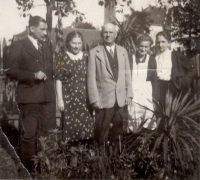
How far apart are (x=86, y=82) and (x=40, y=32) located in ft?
1.67

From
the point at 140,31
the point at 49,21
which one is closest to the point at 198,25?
the point at 140,31

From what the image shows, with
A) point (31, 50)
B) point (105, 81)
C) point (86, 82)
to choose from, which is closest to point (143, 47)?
point (105, 81)

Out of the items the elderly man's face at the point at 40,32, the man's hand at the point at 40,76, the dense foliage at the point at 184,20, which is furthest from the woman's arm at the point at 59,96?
the dense foliage at the point at 184,20

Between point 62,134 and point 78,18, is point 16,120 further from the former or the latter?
point 78,18

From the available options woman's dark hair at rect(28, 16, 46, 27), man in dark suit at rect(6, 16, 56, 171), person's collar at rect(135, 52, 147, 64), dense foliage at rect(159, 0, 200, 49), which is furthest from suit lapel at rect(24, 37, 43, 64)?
dense foliage at rect(159, 0, 200, 49)

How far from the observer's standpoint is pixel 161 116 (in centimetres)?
265

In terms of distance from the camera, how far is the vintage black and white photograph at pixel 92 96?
2.60m

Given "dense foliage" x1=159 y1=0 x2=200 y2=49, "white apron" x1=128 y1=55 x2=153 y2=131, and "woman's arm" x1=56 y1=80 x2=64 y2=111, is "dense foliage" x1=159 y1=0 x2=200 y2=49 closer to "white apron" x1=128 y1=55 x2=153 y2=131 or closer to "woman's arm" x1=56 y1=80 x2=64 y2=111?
"white apron" x1=128 y1=55 x2=153 y2=131

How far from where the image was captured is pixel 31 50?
2.60 meters

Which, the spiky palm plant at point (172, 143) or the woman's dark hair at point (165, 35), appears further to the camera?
the woman's dark hair at point (165, 35)

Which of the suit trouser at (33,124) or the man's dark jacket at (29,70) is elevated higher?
the man's dark jacket at (29,70)

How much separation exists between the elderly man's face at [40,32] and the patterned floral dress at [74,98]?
196 millimetres

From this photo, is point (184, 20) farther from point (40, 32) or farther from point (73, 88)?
point (40, 32)

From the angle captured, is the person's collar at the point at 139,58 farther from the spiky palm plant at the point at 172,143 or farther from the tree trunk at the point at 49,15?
the tree trunk at the point at 49,15
